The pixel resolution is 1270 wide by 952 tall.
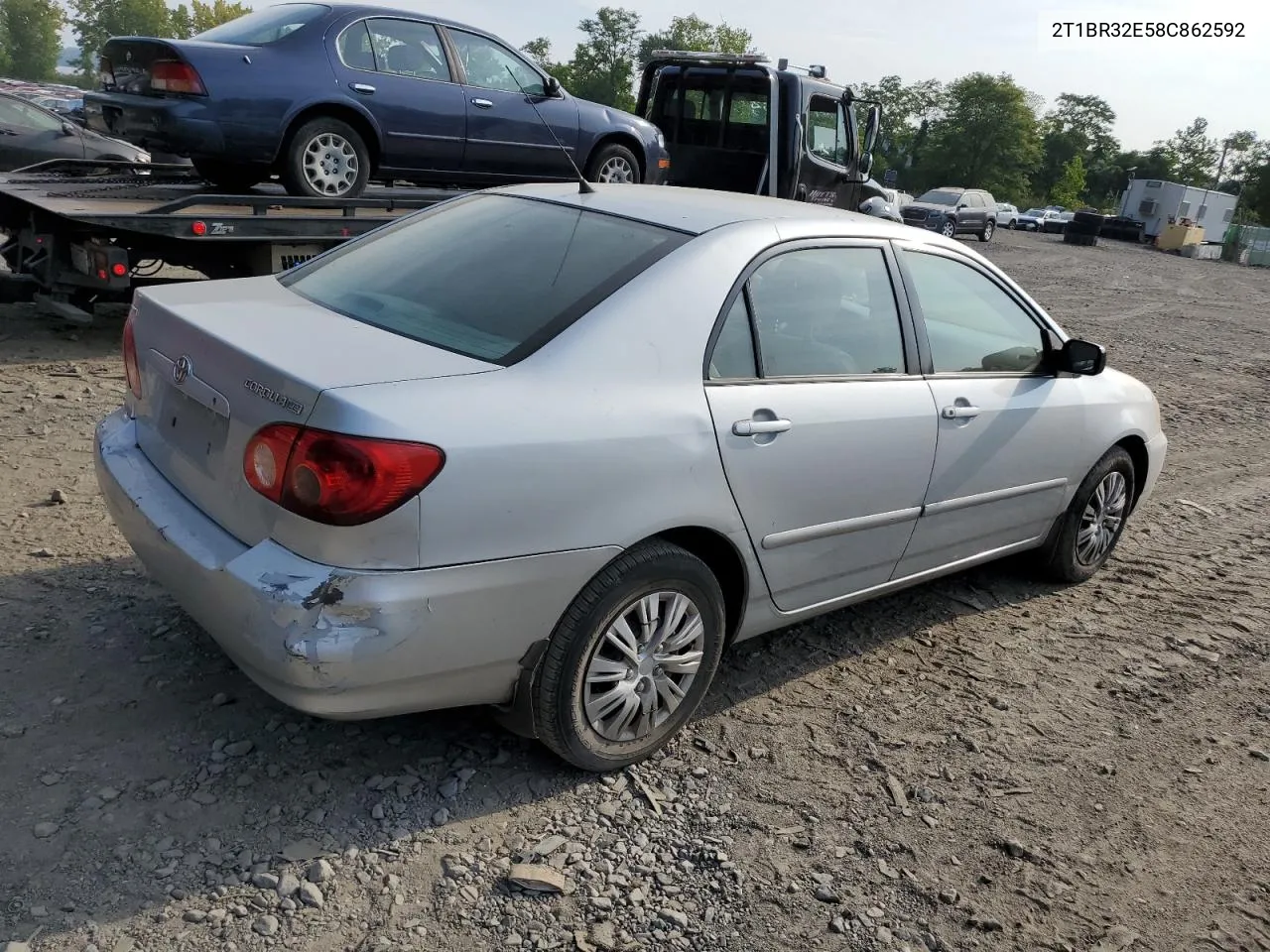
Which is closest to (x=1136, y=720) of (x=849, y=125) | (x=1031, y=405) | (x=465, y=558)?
(x=1031, y=405)

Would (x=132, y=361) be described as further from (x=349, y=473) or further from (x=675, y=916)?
(x=675, y=916)

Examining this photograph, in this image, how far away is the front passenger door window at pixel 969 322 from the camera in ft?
12.8

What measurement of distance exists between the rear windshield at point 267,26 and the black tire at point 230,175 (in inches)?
35.3

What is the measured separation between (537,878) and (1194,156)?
366 ft

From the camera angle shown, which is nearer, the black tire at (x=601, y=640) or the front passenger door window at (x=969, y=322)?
the black tire at (x=601, y=640)

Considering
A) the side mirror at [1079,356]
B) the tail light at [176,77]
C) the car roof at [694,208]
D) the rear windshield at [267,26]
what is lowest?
the side mirror at [1079,356]

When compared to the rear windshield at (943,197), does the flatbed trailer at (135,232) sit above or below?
below

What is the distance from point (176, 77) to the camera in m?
7.14

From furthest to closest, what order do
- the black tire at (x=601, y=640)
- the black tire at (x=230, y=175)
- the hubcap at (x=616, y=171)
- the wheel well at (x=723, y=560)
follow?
the hubcap at (x=616, y=171), the black tire at (x=230, y=175), the wheel well at (x=723, y=560), the black tire at (x=601, y=640)

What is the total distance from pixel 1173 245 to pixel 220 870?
47.5m

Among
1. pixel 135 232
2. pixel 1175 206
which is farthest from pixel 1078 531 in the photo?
pixel 1175 206

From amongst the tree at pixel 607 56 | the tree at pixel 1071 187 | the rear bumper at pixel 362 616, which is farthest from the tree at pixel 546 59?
the rear bumper at pixel 362 616

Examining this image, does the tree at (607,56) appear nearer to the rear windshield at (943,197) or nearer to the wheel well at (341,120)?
the rear windshield at (943,197)

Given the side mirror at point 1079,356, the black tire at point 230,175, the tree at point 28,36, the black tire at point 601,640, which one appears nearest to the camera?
the black tire at point 601,640
